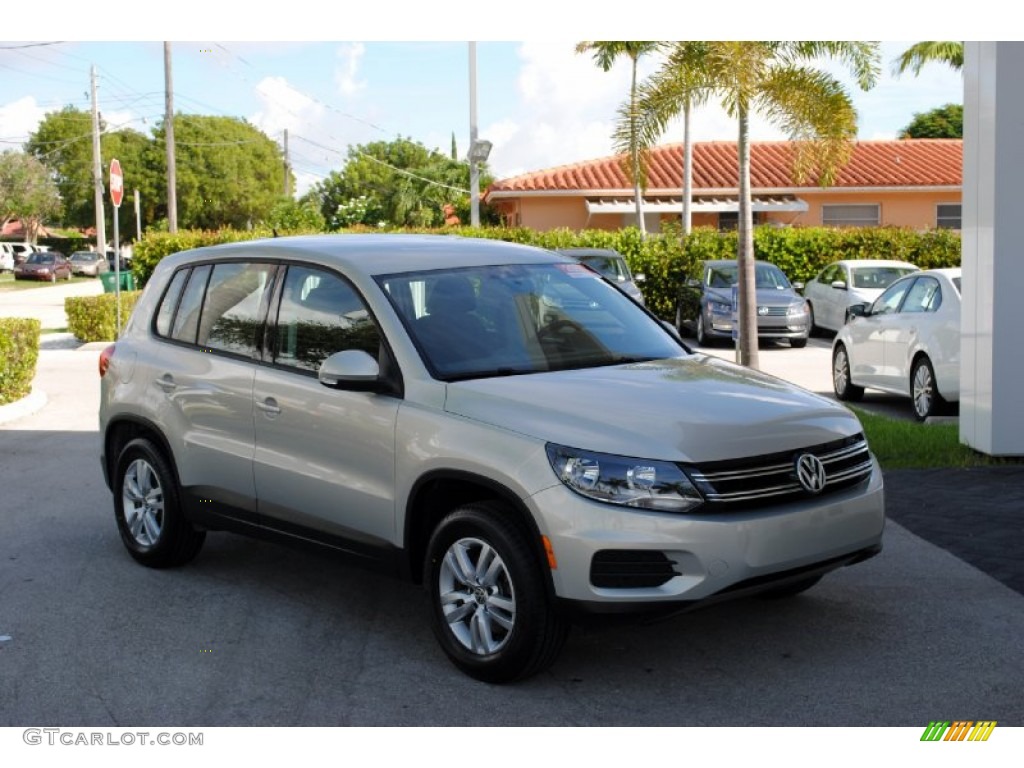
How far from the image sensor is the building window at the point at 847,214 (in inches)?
1590

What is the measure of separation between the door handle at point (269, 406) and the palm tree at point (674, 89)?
44.9 feet

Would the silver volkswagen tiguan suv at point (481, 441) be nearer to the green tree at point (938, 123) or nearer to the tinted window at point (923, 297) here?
the tinted window at point (923, 297)

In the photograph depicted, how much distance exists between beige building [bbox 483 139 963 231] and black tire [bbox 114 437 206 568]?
32131 mm

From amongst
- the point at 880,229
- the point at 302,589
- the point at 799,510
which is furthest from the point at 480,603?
the point at 880,229

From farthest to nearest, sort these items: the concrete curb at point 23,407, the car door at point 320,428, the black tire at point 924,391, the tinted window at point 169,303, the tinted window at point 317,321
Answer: the concrete curb at point 23,407 < the black tire at point 924,391 < the tinted window at point 169,303 < the tinted window at point 317,321 < the car door at point 320,428

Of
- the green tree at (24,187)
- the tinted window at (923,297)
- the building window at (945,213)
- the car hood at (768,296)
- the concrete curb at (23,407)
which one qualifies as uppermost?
the green tree at (24,187)

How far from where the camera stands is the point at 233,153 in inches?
3676

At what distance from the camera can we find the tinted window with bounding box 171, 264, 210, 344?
7176 mm

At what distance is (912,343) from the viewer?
13289mm

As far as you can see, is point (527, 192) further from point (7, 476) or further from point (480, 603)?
point (480, 603)

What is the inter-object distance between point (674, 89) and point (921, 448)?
32.0ft

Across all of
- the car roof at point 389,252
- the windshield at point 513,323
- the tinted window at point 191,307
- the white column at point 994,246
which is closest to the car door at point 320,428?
the car roof at point 389,252

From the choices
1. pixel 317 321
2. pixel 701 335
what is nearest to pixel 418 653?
pixel 317 321

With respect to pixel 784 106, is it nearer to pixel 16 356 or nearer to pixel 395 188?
pixel 16 356
